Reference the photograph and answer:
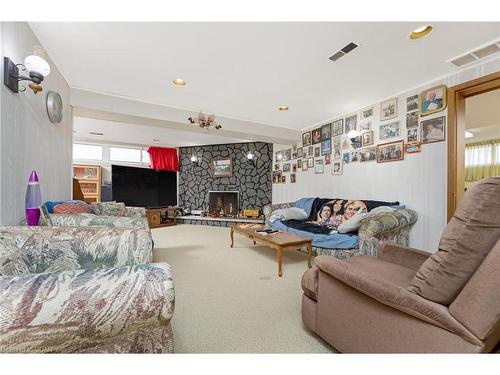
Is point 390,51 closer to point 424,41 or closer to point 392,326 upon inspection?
point 424,41

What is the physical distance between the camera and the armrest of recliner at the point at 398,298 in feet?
2.67

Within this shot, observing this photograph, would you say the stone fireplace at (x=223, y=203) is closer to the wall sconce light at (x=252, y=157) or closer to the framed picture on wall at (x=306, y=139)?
the wall sconce light at (x=252, y=157)

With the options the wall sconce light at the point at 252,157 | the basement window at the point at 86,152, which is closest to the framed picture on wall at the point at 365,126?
the wall sconce light at the point at 252,157

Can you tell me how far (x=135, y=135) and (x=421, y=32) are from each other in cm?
534

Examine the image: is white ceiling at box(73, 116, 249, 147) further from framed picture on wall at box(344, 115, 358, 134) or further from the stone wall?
framed picture on wall at box(344, 115, 358, 134)

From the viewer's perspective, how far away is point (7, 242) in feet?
3.37

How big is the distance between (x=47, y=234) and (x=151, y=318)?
37.5 inches

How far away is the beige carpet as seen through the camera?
1.38 meters

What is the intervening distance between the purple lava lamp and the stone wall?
15.2 feet

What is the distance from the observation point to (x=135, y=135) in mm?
5215

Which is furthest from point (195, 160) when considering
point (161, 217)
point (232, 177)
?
point (161, 217)

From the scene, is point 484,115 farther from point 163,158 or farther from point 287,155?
point 163,158

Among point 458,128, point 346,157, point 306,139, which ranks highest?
point 306,139

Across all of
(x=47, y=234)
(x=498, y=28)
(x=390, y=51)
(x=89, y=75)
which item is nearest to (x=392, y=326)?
(x=47, y=234)
